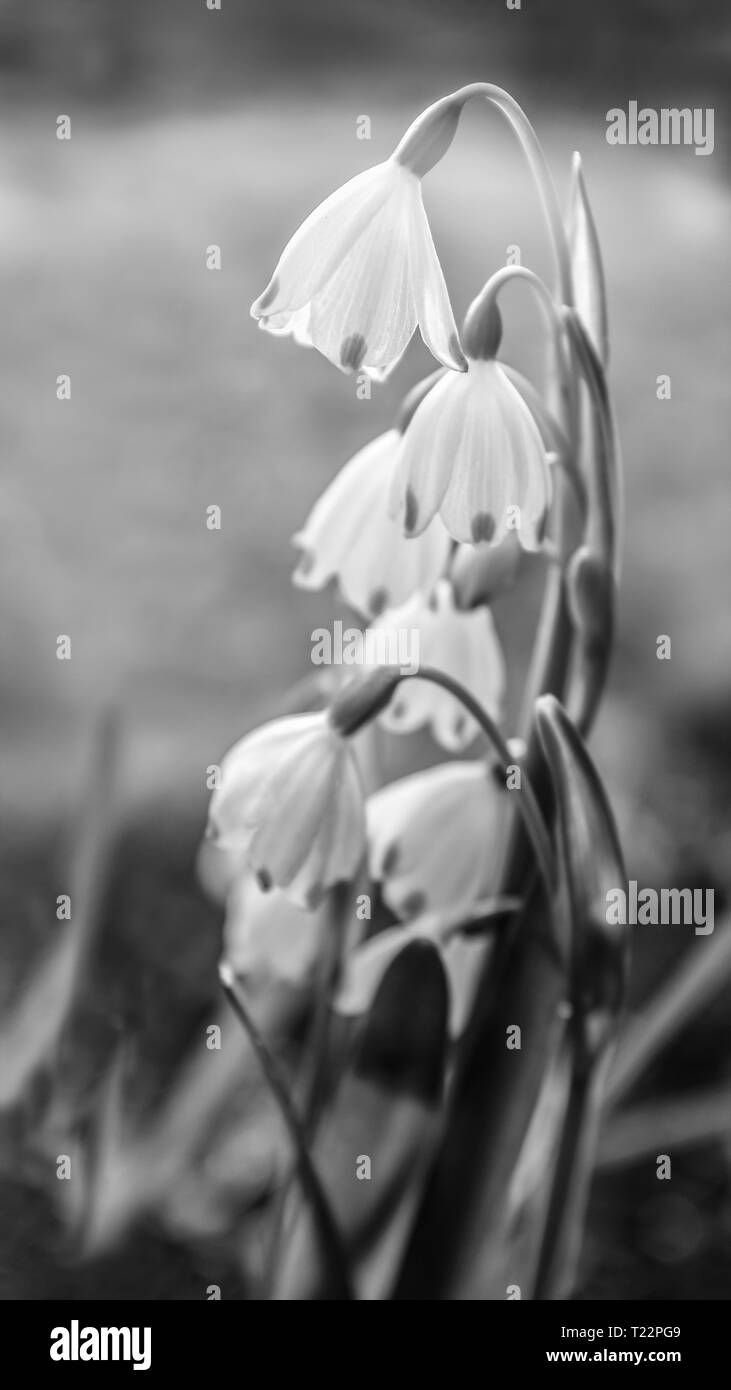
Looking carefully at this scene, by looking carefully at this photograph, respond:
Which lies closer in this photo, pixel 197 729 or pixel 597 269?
pixel 597 269

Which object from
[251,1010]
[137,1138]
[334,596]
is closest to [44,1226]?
[137,1138]

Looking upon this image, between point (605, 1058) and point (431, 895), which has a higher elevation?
point (431, 895)

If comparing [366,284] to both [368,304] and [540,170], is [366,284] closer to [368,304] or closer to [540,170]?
[368,304]

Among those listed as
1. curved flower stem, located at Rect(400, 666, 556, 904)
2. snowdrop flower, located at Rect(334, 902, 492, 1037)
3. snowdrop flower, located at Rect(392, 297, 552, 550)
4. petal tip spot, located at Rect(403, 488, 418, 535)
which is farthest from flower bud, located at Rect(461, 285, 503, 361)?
snowdrop flower, located at Rect(334, 902, 492, 1037)

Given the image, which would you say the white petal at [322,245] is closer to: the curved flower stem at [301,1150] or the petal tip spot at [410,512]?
the petal tip spot at [410,512]

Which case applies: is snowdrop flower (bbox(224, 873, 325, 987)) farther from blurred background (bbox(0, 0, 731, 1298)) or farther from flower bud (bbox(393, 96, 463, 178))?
flower bud (bbox(393, 96, 463, 178))

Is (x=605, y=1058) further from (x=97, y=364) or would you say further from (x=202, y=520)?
(x=97, y=364)
